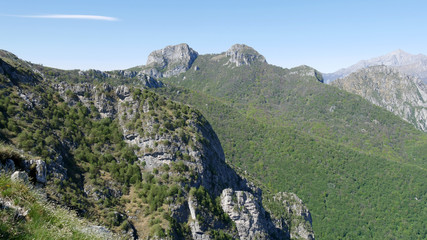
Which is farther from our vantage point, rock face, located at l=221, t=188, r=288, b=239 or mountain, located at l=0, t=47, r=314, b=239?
rock face, located at l=221, t=188, r=288, b=239

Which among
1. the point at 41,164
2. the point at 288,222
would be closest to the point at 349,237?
the point at 288,222

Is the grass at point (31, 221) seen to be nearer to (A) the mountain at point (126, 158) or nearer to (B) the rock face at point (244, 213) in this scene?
(A) the mountain at point (126, 158)

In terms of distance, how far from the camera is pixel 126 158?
5972cm

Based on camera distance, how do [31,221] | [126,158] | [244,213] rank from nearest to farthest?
1. [31,221]
2. [126,158]
3. [244,213]

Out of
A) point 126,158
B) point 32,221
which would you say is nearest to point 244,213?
point 126,158

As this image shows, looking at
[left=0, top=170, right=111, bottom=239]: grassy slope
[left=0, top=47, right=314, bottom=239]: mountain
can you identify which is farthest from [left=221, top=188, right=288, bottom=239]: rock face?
[left=0, top=170, right=111, bottom=239]: grassy slope

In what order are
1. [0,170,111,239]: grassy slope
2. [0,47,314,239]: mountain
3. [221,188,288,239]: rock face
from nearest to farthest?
[0,170,111,239]: grassy slope < [0,47,314,239]: mountain < [221,188,288,239]: rock face

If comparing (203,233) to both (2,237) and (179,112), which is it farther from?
(2,237)

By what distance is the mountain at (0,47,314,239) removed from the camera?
149 feet

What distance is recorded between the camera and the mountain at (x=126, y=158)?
45312mm

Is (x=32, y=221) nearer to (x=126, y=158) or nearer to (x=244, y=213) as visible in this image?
(x=126, y=158)

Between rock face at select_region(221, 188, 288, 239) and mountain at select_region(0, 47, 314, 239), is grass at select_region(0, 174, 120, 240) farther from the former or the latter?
rock face at select_region(221, 188, 288, 239)

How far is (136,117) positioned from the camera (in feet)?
221

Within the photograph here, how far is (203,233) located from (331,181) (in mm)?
159745
